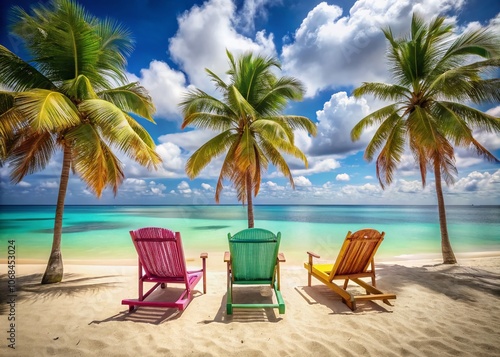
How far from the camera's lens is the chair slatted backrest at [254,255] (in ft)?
12.9

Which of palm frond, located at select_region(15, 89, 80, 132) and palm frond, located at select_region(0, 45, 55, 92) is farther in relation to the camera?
palm frond, located at select_region(0, 45, 55, 92)

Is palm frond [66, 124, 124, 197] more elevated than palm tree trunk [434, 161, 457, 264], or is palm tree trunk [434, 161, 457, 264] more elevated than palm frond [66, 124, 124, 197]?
palm frond [66, 124, 124, 197]

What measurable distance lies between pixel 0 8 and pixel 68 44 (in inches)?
56.3

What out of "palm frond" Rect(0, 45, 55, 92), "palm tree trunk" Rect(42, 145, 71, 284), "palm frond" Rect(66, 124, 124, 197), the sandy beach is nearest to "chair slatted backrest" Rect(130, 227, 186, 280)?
the sandy beach

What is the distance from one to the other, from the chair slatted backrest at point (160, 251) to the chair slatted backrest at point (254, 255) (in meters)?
0.82

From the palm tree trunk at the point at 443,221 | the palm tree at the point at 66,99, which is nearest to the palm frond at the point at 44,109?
the palm tree at the point at 66,99

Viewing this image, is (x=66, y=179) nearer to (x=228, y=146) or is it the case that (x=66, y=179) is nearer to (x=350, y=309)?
(x=228, y=146)

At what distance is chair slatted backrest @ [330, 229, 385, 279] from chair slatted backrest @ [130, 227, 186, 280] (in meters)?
2.55

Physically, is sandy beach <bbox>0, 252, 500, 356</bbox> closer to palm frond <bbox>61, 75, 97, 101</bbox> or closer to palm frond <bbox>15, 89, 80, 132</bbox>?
palm frond <bbox>15, 89, 80, 132</bbox>

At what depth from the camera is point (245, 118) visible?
7.99 meters

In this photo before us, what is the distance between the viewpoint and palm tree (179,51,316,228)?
822 centimetres

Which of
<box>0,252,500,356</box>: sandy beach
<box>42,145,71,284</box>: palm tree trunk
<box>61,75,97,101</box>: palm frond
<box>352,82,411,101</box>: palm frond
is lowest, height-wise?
<box>0,252,500,356</box>: sandy beach

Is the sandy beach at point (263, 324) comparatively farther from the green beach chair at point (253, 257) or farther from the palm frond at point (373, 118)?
the palm frond at point (373, 118)

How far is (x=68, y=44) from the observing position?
5266mm
